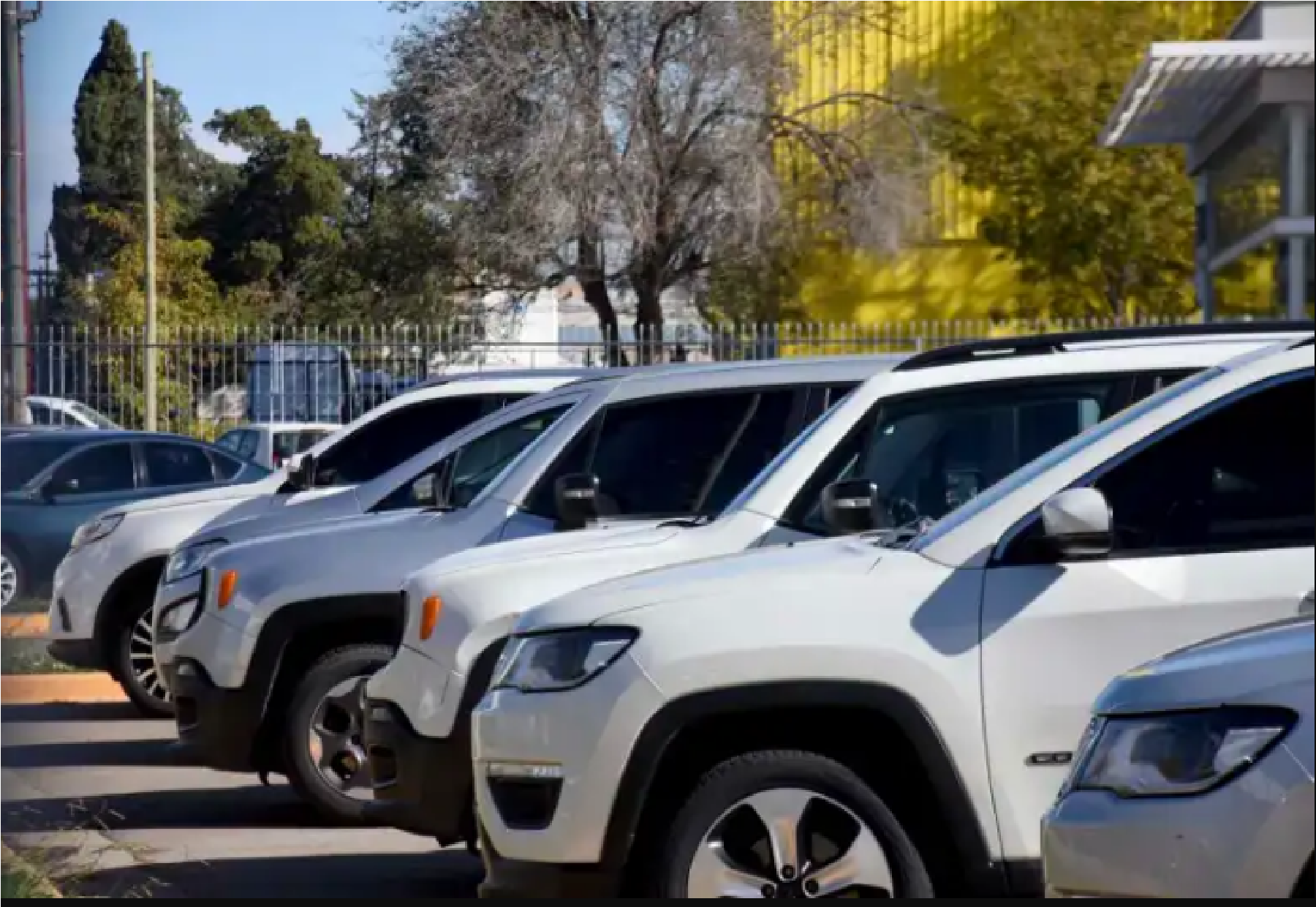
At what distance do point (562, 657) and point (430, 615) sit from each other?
5.41 feet

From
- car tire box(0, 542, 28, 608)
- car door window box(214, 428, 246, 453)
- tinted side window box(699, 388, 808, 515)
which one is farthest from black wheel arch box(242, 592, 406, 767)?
car door window box(214, 428, 246, 453)

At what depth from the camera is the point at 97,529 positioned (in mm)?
13641

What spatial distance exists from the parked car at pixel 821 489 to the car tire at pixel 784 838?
5.30 ft

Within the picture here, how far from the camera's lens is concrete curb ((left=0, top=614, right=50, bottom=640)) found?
48.0 feet

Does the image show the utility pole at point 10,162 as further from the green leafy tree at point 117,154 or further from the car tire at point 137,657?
the car tire at point 137,657

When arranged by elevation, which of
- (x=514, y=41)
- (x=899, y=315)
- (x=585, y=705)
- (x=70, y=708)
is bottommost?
(x=70, y=708)

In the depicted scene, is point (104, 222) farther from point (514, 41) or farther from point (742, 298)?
point (742, 298)

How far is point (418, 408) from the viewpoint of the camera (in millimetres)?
13461

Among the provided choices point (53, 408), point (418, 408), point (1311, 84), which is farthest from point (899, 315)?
point (53, 408)

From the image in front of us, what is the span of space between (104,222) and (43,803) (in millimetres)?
2882

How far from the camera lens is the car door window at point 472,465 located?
1017 centimetres

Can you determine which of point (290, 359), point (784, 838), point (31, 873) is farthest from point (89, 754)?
point (784, 838)

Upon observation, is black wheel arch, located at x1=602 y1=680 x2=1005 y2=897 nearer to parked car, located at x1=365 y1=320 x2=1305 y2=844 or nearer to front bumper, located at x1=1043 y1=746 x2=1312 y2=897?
front bumper, located at x1=1043 y1=746 x2=1312 y2=897

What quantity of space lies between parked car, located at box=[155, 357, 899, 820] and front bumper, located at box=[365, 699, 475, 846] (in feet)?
4.12
